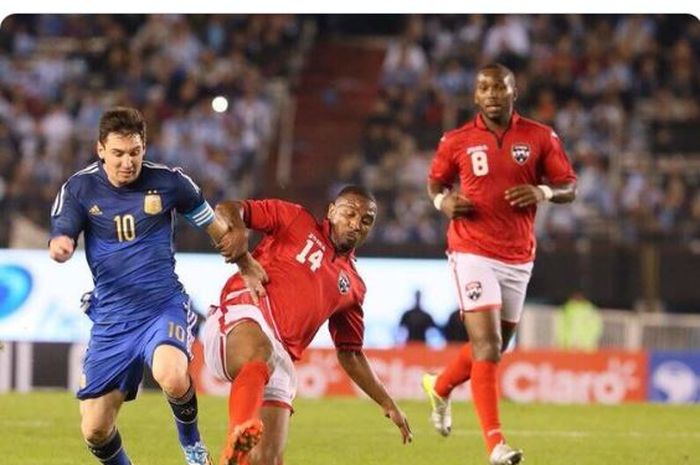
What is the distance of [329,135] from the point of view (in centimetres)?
2648

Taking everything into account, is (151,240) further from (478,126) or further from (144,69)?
(144,69)

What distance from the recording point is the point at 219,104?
25203mm

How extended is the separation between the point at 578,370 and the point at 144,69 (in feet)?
31.3

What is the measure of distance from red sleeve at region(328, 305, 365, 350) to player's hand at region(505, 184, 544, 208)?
5.63 feet

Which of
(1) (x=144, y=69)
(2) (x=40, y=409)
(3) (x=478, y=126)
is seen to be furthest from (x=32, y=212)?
(3) (x=478, y=126)

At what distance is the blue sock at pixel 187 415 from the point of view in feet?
29.2

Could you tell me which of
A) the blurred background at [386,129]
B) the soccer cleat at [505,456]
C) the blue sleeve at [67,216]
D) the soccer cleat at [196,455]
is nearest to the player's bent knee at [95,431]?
the soccer cleat at [196,455]

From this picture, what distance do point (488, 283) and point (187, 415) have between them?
2535 mm

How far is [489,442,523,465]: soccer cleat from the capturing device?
374 inches

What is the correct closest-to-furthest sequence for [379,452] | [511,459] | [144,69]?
[511,459] → [379,452] → [144,69]

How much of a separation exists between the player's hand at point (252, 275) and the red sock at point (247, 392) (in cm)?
46

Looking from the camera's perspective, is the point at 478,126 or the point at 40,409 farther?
the point at 40,409

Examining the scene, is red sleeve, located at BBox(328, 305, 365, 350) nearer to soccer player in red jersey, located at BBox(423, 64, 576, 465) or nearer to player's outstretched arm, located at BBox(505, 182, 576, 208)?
soccer player in red jersey, located at BBox(423, 64, 576, 465)

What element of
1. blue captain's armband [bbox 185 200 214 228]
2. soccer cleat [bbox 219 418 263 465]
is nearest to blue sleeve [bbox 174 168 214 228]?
blue captain's armband [bbox 185 200 214 228]
